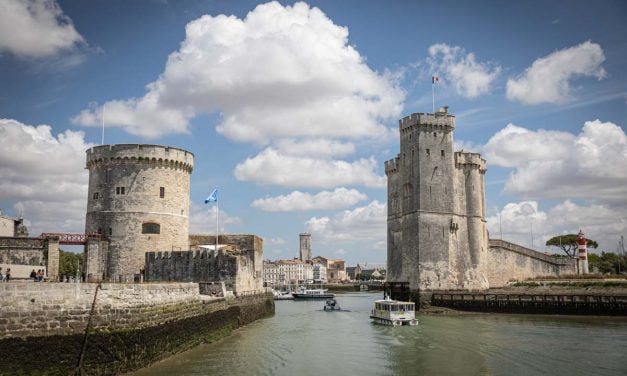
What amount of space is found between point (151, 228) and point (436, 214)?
25777 mm

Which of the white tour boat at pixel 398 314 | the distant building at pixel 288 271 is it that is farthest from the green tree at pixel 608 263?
the distant building at pixel 288 271

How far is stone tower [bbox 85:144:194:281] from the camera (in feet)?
115

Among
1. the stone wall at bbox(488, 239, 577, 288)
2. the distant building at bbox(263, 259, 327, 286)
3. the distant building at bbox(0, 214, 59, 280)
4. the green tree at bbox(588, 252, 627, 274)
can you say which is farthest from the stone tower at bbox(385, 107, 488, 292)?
the distant building at bbox(263, 259, 327, 286)

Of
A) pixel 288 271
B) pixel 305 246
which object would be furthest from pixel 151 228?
pixel 305 246

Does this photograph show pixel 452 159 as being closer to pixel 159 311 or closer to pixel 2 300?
pixel 159 311

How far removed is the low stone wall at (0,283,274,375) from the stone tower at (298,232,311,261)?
531 ft

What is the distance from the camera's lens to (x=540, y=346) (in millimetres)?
26172

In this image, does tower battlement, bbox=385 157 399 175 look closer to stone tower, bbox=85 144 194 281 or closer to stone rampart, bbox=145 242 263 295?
stone tower, bbox=85 144 194 281

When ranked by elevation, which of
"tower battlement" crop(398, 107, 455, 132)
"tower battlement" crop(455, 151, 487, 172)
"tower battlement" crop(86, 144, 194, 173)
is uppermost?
"tower battlement" crop(398, 107, 455, 132)

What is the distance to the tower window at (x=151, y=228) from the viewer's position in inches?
1403

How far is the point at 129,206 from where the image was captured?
116 ft

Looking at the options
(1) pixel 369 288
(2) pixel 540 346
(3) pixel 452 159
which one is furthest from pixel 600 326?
(1) pixel 369 288

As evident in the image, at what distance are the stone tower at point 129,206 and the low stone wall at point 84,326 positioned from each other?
13.5 m

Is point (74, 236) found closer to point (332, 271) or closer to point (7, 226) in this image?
point (7, 226)
